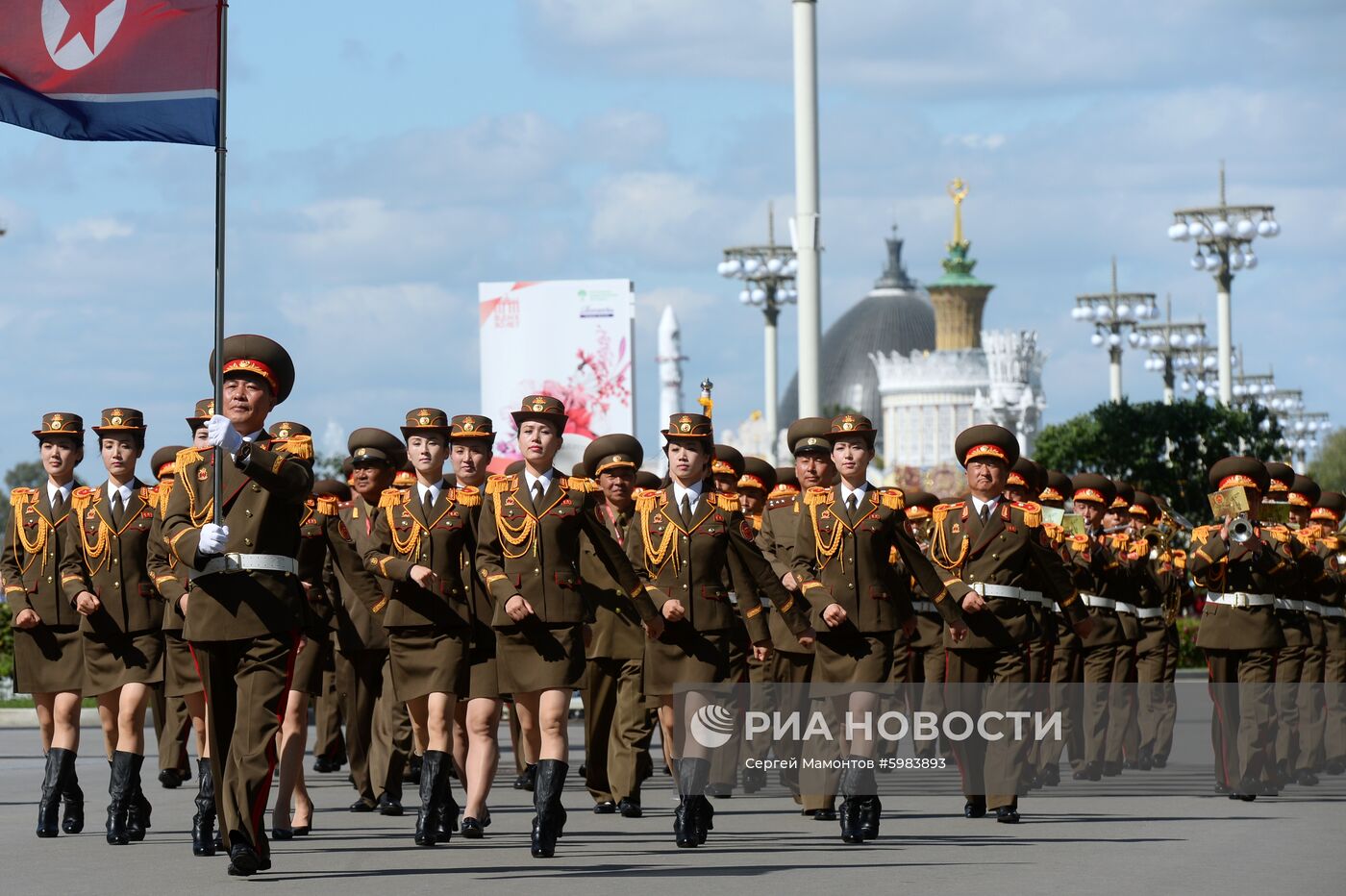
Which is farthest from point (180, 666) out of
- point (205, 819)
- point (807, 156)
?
point (807, 156)

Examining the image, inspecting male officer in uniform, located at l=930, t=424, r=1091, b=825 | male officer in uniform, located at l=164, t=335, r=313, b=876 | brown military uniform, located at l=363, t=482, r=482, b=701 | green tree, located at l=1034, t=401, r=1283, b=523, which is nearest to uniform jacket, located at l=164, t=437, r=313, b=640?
male officer in uniform, located at l=164, t=335, r=313, b=876

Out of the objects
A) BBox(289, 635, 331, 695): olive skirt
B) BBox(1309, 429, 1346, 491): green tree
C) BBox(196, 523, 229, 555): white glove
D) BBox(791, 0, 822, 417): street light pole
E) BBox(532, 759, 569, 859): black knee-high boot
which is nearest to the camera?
BBox(196, 523, 229, 555): white glove

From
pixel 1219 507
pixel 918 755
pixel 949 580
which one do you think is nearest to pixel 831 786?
pixel 949 580

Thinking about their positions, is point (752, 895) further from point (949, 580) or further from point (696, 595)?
point (949, 580)

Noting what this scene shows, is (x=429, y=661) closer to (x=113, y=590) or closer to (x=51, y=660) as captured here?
(x=113, y=590)

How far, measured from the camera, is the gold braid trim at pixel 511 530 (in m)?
11.5

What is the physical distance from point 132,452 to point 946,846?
451cm

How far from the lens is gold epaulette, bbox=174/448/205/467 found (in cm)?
1009

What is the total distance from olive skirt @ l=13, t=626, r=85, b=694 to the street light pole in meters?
18.9

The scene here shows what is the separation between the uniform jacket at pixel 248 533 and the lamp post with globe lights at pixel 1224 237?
1912 inches

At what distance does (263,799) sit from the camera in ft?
32.3

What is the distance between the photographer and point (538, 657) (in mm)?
11250

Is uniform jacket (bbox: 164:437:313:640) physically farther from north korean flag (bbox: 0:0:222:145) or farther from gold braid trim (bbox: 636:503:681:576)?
gold braid trim (bbox: 636:503:681:576)

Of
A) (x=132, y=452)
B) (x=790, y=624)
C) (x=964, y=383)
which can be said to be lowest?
(x=790, y=624)
